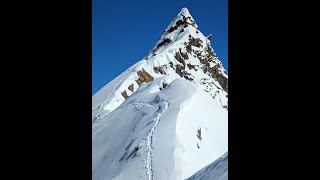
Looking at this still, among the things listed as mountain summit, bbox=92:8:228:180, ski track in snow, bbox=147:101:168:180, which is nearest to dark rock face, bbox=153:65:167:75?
mountain summit, bbox=92:8:228:180

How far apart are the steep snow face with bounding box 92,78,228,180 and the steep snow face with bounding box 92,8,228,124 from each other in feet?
45.9

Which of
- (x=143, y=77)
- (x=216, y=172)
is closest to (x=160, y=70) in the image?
(x=143, y=77)

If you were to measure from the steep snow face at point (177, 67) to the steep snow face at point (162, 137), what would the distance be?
14.0m

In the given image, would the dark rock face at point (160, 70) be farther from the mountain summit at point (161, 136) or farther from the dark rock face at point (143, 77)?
the mountain summit at point (161, 136)

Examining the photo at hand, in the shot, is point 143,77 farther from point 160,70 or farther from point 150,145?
point 150,145

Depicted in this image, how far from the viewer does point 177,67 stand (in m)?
51.3

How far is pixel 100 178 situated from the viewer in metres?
14.3

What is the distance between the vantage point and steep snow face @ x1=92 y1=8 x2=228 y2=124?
4044 centimetres
